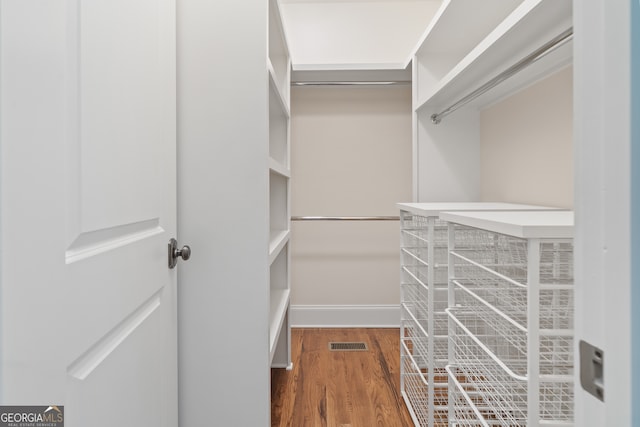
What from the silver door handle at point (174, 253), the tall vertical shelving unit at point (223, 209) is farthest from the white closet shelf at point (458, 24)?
the silver door handle at point (174, 253)

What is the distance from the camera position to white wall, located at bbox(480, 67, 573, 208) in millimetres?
1566

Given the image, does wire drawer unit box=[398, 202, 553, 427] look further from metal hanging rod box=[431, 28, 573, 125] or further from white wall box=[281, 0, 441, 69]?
white wall box=[281, 0, 441, 69]

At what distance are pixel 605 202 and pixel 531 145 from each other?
1.62 m

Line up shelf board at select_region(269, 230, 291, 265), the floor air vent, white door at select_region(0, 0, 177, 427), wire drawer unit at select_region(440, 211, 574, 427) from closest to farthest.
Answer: white door at select_region(0, 0, 177, 427) < wire drawer unit at select_region(440, 211, 574, 427) < shelf board at select_region(269, 230, 291, 265) < the floor air vent

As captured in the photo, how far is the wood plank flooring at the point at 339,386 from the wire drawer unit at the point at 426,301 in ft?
0.44

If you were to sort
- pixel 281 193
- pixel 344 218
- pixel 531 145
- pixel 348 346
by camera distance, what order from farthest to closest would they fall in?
pixel 344 218, pixel 348 346, pixel 281 193, pixel 531 145

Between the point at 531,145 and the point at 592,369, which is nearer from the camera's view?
the point at 592,369

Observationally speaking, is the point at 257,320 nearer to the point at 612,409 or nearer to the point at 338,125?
the point at 612,409

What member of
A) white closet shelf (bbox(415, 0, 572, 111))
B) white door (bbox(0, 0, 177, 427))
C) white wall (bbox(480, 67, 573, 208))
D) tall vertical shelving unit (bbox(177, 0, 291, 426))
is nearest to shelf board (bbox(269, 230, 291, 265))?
tall vertical shelving unit (bbox(177, 0, 291, 426))

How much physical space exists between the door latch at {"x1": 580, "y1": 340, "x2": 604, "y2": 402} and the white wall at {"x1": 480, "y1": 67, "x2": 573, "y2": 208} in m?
1.33

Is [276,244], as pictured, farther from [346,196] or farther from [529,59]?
[346,196]

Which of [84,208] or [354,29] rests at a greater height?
[354,29]

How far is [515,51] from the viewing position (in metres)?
1.45

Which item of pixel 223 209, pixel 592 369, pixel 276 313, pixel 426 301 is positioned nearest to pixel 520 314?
pixel 592 369
